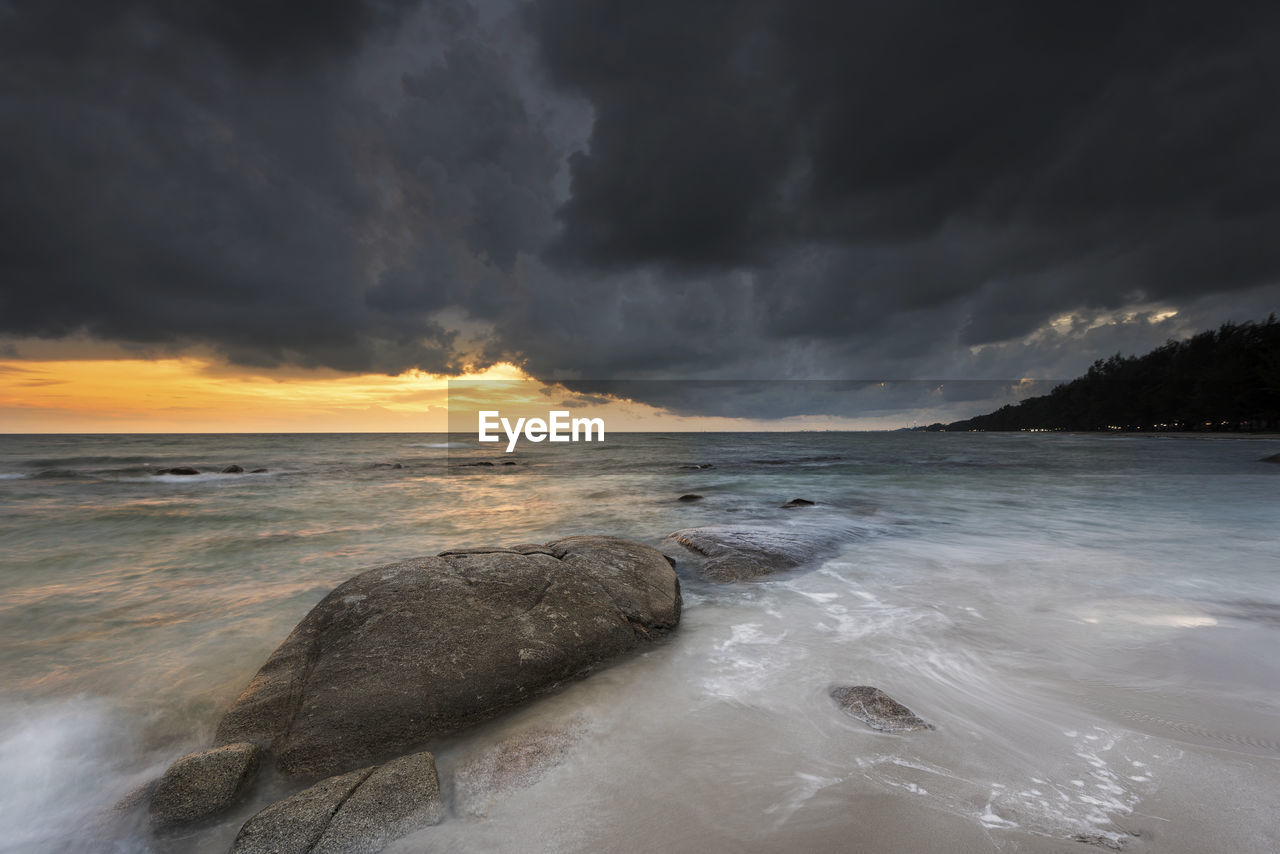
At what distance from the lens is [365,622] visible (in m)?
3.75

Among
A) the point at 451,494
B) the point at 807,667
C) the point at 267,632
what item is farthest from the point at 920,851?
the point at 451,494

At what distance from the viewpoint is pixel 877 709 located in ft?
10.8

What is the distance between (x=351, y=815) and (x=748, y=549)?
578cm

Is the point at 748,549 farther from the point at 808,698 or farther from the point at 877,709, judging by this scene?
the point at 877,709

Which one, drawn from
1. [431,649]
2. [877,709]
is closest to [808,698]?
[877,709]

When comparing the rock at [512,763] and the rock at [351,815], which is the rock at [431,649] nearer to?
the rock at [512,763]

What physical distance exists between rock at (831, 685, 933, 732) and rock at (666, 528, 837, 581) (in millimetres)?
2876

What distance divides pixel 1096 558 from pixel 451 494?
1697 centimetres

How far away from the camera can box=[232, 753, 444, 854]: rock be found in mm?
2164

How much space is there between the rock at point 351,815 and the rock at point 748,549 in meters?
4.45

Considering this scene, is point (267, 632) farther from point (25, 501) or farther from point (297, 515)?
point (25, 501)

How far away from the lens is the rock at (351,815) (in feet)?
7.10

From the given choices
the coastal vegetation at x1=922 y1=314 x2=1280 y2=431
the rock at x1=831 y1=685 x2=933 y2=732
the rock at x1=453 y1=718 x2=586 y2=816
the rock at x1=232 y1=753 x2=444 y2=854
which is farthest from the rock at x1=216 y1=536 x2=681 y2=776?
the coastal vegetation at x1=922 y1=314 x2=1280 y2=431

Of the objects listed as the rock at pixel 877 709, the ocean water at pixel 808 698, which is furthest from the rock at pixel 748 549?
the rock at pixel 877 709
